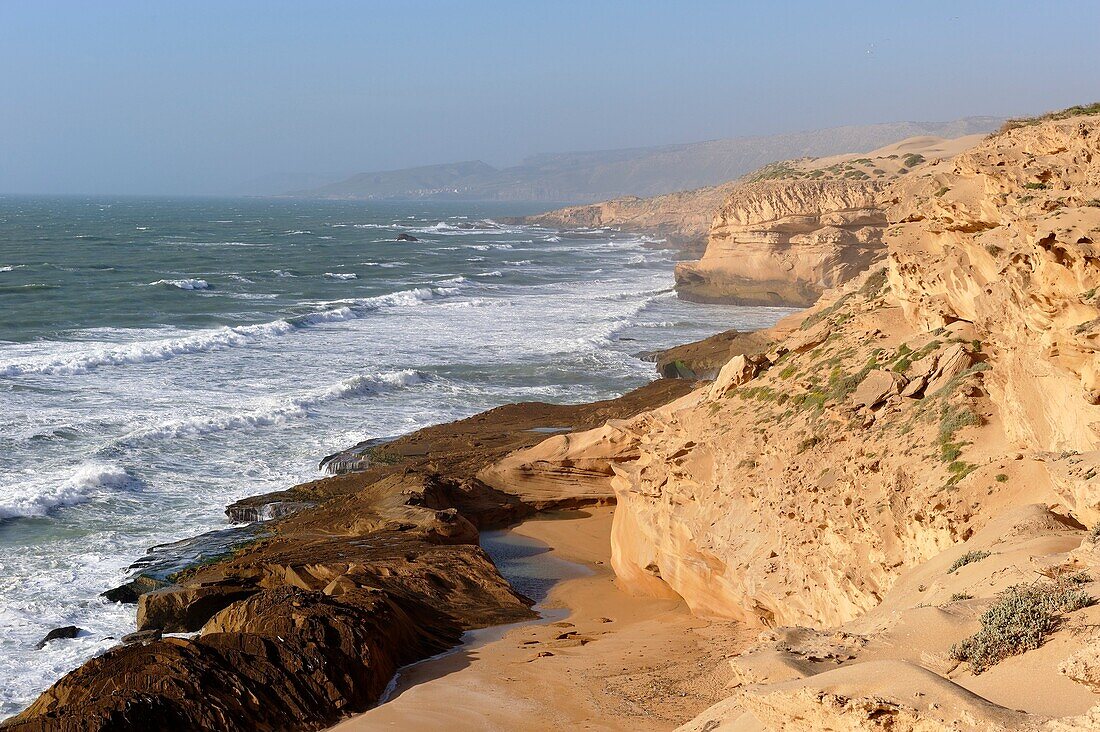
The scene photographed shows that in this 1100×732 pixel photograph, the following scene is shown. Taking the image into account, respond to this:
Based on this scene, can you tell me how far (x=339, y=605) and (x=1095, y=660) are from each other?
332 inches

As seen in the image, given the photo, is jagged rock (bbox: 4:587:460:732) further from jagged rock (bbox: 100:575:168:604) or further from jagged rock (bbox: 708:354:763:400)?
jagged rock (bbox: 708:354:763:400)

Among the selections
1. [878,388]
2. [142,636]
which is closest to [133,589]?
[142,636]

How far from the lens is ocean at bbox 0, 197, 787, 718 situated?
17438 millimetres

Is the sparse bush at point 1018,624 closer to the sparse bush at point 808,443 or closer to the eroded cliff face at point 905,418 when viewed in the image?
the eroded cliff face at point 905,418

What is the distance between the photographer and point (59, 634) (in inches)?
540

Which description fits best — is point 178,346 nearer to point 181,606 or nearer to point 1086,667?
point 181,606

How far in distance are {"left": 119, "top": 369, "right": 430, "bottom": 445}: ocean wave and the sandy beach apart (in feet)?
43.2

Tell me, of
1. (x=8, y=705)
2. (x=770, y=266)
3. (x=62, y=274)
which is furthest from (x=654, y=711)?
(x=62, y=274)

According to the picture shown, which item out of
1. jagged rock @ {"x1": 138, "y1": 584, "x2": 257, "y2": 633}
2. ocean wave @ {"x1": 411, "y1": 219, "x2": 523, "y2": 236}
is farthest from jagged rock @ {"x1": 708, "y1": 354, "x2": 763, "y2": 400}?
ocean wave @ {"x1": 411, "y1": 219, "x2": 523, "y2": 236}

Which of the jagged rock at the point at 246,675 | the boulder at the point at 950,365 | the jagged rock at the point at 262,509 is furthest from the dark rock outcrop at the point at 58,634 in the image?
the boulder at the point at 950,365

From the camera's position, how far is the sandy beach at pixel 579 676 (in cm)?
980

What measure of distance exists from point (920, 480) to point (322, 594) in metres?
6.61

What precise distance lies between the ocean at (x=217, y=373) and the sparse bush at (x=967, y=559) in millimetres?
10081

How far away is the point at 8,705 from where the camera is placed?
11875 millimetres
